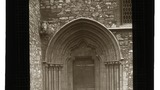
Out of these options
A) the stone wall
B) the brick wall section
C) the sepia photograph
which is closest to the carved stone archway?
the sepia photograph

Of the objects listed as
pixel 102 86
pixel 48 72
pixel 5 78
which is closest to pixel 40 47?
pixel 48 72

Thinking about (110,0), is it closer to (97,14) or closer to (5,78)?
(97,14)

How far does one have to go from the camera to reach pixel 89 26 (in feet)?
22.7

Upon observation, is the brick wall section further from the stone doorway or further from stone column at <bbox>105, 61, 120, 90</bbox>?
stone column at <bbox>105, 61, 120, 90</bbox>

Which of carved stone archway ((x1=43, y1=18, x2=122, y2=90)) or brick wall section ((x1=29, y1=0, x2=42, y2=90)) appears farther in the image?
carved stone archway ((x1=43, y1=18, x2=122, y2=90))

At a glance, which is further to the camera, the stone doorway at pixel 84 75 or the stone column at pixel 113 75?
the stone doorway at pixel 84 75

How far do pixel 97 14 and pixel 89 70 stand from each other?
1.34 metres

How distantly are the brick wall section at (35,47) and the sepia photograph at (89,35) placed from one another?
0.02 metres

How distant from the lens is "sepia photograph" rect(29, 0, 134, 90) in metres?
6.74

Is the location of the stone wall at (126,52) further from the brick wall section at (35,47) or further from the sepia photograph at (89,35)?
the brick wall section at (35,47)

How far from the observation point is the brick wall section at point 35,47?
595 cm

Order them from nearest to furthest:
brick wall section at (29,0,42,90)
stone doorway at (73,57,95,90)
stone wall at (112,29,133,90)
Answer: brick wall section at (29,0,42,90) → stone wall at (112,29,133,90) → stone doorway at (73,57,95,90)

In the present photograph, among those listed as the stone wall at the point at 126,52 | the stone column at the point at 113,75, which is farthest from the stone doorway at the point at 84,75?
the stone wall at the point at 126,52

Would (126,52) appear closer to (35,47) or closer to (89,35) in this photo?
(89,35)
